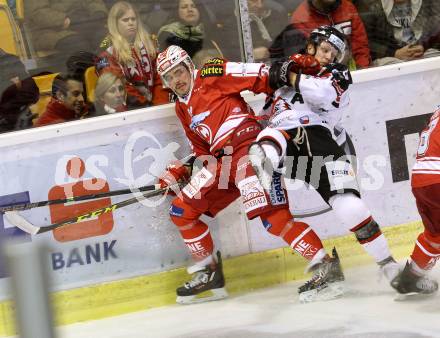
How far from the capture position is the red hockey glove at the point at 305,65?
3.34 meters

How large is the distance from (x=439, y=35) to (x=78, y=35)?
1882 millimetres

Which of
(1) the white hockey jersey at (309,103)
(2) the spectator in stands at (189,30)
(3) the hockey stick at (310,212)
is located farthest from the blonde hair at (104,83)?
(3) the hockey stick at (310,212)

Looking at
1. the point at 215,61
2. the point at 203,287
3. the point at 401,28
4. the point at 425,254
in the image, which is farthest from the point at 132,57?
the point at 425,254

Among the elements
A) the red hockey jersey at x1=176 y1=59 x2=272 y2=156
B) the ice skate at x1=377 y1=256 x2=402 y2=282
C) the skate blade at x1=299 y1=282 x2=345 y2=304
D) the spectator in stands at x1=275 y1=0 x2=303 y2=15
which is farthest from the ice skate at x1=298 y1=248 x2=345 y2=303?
the spectator in stands at x1=275 y1=0 x2=303 y2=15

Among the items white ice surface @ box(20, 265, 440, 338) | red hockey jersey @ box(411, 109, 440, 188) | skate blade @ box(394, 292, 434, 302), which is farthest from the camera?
skate blade @ box(394, 292, 434, 302)

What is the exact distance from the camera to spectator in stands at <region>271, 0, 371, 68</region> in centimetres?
387

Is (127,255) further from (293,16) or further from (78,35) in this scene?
(293,16)

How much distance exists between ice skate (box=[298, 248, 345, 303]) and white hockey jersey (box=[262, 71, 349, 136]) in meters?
0.62

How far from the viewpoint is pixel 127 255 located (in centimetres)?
375

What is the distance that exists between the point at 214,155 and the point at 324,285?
2.59ft

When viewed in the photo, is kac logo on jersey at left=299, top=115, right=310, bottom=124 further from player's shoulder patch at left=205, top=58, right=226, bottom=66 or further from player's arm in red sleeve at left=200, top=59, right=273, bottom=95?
player's shoulder patch at left=205, top=58, right=226, bottom=66

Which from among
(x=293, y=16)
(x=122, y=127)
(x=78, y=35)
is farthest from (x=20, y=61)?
(x=293, y=16)

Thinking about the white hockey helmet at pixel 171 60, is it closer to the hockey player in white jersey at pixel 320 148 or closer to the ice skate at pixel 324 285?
the hockey player in white jersey at pixel 320 148

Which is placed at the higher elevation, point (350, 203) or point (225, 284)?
point (350, 203)
